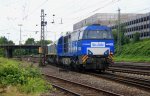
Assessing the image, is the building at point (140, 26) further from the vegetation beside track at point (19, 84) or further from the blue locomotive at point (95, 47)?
the vegetation beside track at point (19, 84)

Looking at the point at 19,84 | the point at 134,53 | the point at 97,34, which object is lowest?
Answer: the point at 19,84

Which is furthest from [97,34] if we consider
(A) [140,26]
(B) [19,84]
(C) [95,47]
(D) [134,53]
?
(A) [140,26]

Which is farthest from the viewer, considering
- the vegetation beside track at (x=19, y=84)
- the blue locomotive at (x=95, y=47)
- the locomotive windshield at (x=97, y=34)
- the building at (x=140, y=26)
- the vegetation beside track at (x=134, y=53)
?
the building at (x=140, y=26)

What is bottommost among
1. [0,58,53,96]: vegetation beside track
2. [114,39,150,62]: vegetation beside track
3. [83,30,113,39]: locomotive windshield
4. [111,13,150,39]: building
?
[0,58,53,96]: vegetation beside track

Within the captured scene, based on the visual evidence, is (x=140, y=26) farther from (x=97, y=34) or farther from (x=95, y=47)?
(x=95, y=47)

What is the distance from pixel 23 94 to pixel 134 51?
6619 cm

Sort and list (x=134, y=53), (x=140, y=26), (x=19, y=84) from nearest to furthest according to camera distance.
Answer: (x=19, y=84) → (x=134, y=53) → (x=140, y=26)

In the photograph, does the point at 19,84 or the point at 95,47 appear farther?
the point at 95,47

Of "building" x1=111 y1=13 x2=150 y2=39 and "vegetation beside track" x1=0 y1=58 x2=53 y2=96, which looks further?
"building" x1=111 y1=13 x2=150 y2=39

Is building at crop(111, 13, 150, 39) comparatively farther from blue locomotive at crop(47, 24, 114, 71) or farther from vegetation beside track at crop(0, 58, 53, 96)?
vegetation beside track at crop(0, 58, 53, 96)

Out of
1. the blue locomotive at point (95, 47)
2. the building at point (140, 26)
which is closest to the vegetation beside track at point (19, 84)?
the blue locomotive at point (95, 47)

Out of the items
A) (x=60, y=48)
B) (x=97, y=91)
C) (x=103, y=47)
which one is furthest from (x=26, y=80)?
(x=60, y=48)

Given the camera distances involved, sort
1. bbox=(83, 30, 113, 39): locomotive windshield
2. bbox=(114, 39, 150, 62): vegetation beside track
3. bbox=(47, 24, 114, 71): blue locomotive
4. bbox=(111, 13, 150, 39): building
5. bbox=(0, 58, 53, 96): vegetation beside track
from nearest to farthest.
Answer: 1. bbox=(0, 58, 53, 96): vegetation beside track
2. bbox=(47, 24, 114, 71): blue locomotive
3. bbox=(83, 30, 113, 39): locomotive windshield
4. bbox=(114, 39, 150, 62): vegetation beside track
5. bbox=(111, 13, 150, 39): building

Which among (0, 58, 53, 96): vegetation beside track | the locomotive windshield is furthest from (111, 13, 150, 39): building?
(0, 58, 53, 96): vegetation beside track
